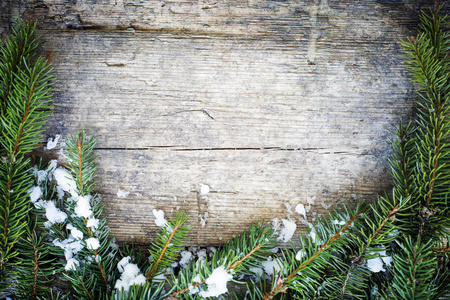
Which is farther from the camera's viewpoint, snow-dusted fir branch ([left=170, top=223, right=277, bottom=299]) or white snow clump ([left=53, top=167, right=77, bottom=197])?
white snow clump ([left=53, top=167, right=77, bottom=197])

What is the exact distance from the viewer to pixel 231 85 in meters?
0.92

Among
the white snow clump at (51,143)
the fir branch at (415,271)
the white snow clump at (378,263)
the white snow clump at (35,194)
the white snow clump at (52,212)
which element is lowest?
the white snow clump at (378,263)

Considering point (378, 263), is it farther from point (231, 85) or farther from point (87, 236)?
point (87, 236)

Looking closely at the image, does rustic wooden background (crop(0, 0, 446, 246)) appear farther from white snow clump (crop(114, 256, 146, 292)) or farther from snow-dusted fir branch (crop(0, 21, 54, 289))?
white snow clump (crop(114, 256, 146, 292))

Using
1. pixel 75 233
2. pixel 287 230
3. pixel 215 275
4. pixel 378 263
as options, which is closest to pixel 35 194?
pixel 75 233

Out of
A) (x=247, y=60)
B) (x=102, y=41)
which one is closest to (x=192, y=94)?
(x=247, y=60)

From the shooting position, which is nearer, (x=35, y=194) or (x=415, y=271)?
(x=415, y=271)

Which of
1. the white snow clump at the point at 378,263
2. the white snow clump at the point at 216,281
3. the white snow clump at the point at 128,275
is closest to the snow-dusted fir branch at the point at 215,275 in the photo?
the white snow clump at the point at 216,281

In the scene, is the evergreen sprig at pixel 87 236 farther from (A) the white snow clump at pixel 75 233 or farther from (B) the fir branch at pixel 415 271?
(B) the fir branch at pixel 415 271

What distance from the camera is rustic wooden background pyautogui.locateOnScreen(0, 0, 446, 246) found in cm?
91

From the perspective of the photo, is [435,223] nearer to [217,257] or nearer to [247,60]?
[217,257]

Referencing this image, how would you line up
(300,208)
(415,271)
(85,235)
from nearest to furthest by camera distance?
(415,271) < (85,235) < (300,208)

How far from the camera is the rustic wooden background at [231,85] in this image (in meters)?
0.91

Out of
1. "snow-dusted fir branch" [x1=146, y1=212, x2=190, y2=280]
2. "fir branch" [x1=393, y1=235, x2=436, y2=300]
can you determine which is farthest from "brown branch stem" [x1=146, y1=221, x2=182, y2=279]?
"fir branch" [x1=393, y1=235, x2=436, y2=300]
